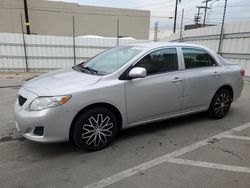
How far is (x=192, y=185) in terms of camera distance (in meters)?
2.46

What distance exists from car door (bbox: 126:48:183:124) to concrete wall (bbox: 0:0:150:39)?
22632mm

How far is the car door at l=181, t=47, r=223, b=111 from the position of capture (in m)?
3.93

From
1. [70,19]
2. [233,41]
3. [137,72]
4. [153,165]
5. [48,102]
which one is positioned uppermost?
[70,19]

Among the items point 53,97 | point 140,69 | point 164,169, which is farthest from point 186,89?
point 53,97

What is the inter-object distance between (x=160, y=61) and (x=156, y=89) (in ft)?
1.71

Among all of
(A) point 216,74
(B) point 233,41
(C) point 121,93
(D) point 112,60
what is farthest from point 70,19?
(C) point 121,93

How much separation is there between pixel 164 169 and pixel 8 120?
3.37 m

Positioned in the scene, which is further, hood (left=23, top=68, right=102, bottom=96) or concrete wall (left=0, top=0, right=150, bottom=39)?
concrete wall (left=0, top=0, right=150, bottom=39)

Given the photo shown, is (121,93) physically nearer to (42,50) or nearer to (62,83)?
(62,83)

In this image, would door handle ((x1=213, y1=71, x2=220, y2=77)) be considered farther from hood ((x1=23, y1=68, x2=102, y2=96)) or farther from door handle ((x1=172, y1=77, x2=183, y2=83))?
Answer: hood ((x1=23, y1=68, x2=102, y2=96))

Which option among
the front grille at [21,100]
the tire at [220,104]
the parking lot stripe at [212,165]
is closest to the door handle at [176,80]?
the tire at [220,104]

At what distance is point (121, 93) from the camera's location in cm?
323

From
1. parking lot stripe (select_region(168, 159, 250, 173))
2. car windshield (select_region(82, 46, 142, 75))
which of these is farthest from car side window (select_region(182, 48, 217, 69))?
parking lot stripe (select_region(168, 159, 250, 173))

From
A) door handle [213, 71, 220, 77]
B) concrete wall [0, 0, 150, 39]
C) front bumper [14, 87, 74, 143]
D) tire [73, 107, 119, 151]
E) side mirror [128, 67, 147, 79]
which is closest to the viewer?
front bumper [14, 87, 74, 143]
